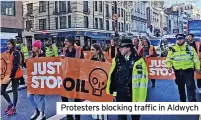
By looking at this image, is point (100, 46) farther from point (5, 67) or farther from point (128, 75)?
point (5, 67)

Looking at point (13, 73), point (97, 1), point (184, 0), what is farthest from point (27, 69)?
point (184, 0)

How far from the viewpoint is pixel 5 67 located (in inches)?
164

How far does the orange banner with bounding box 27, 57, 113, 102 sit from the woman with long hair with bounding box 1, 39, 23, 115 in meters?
0.29

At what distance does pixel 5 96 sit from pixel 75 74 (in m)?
1.03

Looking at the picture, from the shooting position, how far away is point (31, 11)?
12.5ft

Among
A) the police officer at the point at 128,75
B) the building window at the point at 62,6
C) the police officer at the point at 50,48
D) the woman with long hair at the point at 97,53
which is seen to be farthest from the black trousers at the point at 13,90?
the police officer at the point at 128,75

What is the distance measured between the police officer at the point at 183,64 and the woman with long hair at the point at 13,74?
1.81 metres

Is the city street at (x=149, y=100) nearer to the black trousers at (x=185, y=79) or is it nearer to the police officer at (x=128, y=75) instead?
the black trousers at (x=185, y=79)

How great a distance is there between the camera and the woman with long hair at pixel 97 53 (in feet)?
12.4

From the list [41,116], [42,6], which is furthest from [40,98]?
[42,6]

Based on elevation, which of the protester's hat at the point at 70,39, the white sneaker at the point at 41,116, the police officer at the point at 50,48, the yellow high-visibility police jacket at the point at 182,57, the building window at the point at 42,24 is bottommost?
the white sneaker at the point at 41,116

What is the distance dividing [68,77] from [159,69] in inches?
44.8

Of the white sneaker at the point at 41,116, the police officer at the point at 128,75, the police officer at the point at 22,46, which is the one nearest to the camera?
the police officer at the point at 128,75

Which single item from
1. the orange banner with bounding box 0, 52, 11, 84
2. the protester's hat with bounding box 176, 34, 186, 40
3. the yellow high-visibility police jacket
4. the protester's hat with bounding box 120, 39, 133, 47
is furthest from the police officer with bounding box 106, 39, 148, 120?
the orange banner with bounding box 0, 52, 11, 84
